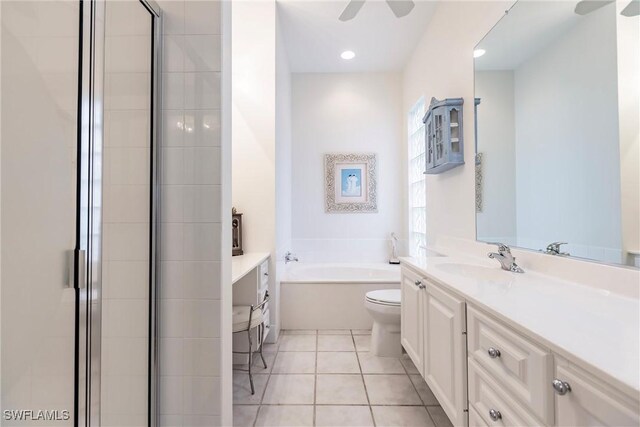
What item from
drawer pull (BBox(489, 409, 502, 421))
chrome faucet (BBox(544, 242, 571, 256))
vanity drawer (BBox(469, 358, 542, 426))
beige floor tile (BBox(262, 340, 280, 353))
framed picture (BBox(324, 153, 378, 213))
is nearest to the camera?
vanity drawer (BBox(469, 358, 542, 426))

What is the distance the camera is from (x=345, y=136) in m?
3.83

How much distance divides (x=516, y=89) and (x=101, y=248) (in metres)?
2.10

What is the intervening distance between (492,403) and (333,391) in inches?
43.6

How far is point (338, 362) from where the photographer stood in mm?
2195

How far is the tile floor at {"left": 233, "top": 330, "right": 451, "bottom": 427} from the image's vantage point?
1585 mm

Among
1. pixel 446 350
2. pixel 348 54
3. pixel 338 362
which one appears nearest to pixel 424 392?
pixel 338 362

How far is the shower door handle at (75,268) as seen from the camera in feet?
3.08

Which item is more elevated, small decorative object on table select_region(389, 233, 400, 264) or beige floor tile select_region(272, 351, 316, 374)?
small decorative object on table select_region(389, 233, 400, 264)

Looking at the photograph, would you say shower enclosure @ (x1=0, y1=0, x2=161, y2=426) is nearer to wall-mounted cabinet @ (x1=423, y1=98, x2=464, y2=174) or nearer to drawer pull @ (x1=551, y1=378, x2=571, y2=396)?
drawer pull @ (x1=551, y1=378, x2=571, y2=396)

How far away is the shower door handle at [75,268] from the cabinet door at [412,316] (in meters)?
1.49

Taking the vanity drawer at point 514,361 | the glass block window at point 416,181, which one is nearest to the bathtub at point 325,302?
the glass block window at point 416,181

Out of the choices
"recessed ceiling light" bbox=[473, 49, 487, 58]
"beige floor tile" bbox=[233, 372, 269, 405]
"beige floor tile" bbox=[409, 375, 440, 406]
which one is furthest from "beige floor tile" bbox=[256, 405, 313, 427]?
"recessed ceiling light" bbox=[473, 49, 487, 58]

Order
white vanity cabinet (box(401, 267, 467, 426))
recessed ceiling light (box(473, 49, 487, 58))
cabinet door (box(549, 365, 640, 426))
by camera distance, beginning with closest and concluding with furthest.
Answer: cabinet door (box(549, 365, 640, 426))
white vanity cabinet (box(401, 267, 467, 426))
recessed ceiling light (box(473, 49, 487, 58))

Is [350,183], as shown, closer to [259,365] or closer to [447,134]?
[447,134]
